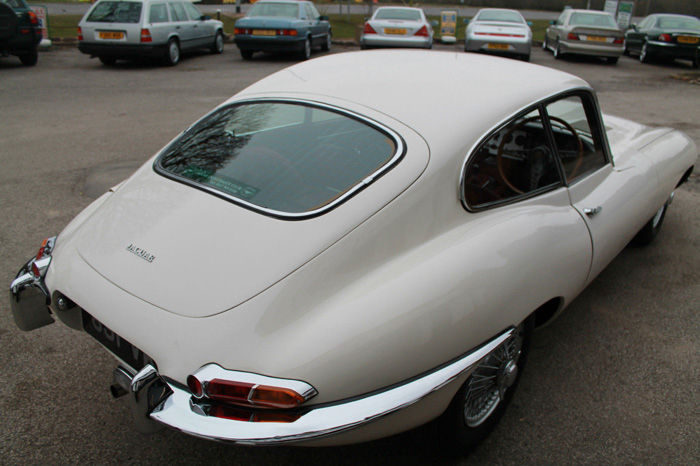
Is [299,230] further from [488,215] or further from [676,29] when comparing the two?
[676,29]

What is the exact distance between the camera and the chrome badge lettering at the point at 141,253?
208 centimetres

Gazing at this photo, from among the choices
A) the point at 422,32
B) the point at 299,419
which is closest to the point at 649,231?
the point at 299,419

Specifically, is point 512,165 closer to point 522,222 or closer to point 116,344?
point 522,222

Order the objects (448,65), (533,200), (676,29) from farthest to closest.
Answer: (676,29)
(448,65)
(533,200)

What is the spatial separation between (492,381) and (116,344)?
1.53 meters

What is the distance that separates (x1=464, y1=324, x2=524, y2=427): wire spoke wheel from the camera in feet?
7.39

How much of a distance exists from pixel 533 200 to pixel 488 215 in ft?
1.19

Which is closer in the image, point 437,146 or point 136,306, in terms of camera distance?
point 136,306

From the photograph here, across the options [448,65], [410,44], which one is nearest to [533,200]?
[448,65]

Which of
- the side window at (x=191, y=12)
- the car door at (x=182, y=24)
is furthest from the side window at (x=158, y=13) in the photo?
the side window at (x=191, y=12)

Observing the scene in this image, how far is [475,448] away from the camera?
233cm

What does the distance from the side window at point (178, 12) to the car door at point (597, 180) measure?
1102 centimetres

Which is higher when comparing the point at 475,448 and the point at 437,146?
the point at 437,146

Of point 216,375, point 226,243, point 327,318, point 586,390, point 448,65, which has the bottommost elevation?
point 586,390
